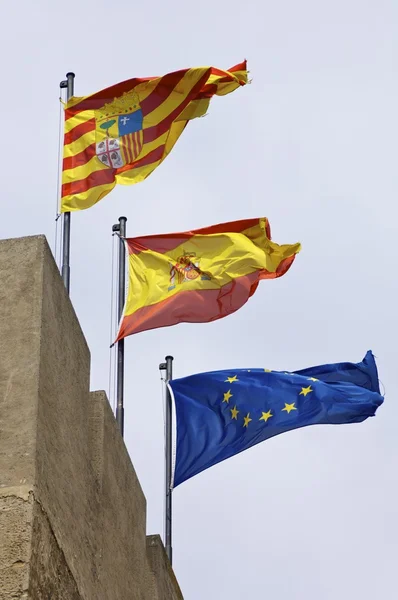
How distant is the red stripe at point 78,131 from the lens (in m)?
18.4

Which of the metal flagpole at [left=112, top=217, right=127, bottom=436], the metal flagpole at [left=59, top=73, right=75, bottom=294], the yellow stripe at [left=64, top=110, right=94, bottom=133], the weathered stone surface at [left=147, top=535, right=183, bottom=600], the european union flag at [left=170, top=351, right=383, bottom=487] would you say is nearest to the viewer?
the weathered stone surface at [left=147, top=535, right=183, bottom=600]

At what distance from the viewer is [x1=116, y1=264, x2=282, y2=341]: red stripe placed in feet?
60.7

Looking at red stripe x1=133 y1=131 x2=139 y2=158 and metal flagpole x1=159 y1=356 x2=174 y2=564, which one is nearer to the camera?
metal flagpole x1=159 y1=356 x2=174 y2=564

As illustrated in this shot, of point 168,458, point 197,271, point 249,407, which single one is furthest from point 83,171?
point 249,407

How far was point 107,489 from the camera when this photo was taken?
998cm

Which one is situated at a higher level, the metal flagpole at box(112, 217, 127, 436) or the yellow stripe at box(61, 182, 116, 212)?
the yellow stripe at box(61, 182, 116, 212)

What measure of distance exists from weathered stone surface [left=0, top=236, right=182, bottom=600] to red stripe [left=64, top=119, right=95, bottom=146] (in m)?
8.46

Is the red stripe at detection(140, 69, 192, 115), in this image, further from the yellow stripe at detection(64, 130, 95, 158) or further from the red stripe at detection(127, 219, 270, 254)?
the red stripe at detection(127, 219, 270, 254)

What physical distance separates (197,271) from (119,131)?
212 centimetres

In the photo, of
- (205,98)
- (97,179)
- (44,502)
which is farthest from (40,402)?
(205,98)

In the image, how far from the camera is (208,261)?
769 inches

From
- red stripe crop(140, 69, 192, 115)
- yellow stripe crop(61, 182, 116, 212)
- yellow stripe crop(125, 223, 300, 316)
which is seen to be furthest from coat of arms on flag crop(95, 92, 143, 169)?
yellow stripe crop(125, 223, 300, 316)

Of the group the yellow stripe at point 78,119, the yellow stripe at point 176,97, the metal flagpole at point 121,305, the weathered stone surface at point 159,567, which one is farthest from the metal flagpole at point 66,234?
the weathered stone surface at point 159,567

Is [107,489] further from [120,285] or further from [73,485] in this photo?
[120,285]
